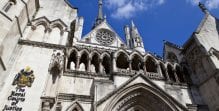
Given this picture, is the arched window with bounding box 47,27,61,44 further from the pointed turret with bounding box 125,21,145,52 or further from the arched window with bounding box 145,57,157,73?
the pointed turret with bounding box 125,21,145,52

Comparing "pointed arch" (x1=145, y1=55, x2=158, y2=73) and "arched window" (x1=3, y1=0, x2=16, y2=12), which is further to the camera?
"pointed arch" (x1=145, y1=55, x2=158, y2=73)

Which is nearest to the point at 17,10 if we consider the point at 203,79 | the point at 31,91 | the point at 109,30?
the point at 31,91

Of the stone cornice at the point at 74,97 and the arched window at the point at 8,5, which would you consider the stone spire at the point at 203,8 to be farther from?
the arched window at the point at 8,5

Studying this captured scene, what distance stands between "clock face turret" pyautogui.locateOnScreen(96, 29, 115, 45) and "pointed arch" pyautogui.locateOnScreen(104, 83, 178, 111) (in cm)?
1437

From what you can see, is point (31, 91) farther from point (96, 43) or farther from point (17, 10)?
point (96, 43)

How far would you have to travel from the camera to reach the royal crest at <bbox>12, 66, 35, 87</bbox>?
10188mm

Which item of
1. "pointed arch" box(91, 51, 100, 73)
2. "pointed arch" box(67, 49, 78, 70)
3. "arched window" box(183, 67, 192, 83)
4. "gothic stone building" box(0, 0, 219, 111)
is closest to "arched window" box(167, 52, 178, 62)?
"gothic stone building" box(0, 0, 219, 111)

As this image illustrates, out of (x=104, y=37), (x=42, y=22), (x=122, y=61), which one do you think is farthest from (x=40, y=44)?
(x=104, y=37)

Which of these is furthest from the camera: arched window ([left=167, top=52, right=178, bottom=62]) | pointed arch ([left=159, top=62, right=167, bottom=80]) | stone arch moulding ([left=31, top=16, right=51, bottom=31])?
arched window ([left=167, top=52, right=178, bottom=62])

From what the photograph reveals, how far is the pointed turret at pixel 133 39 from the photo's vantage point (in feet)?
106

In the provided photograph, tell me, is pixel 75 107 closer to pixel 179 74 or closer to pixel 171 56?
pixel 179 74

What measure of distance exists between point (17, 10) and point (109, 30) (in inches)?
720

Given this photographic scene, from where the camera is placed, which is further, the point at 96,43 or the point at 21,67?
the point at 96,43

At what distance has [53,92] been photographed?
10695 mm
